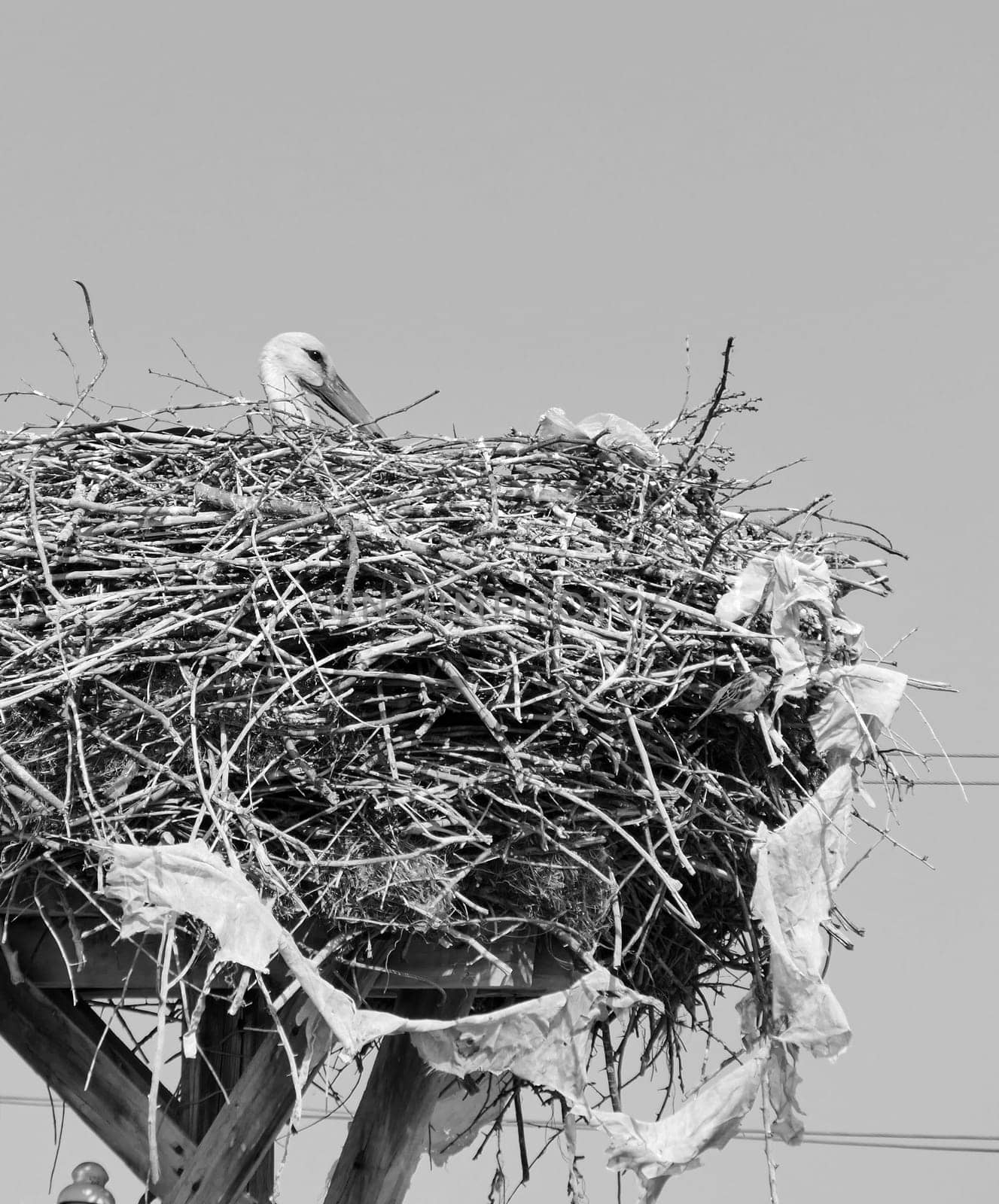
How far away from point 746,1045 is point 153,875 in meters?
1.41

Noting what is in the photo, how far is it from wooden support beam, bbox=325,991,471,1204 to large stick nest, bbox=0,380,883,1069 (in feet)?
1.84

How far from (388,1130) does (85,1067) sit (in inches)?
28.5

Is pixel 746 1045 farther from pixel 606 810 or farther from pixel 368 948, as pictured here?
pixel 368 948

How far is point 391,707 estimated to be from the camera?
3.33 meters

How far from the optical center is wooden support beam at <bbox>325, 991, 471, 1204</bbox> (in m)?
3.73

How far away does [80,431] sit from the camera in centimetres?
388

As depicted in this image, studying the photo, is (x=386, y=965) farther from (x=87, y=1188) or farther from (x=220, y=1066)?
(x=87, y=1188)

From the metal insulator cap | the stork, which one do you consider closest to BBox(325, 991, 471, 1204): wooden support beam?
the metal insulator cap

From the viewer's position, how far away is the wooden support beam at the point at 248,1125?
3.39 meters

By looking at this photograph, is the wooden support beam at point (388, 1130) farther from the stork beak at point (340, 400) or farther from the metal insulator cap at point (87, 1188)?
the stork beak at point (340, 400)

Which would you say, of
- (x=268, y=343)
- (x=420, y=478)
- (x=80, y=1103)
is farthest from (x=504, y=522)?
(x=268, y=343)

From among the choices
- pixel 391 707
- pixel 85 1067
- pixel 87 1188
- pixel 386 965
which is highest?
pixel 391 707

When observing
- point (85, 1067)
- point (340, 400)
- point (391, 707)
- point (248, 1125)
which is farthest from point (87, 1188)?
point (340, 400)

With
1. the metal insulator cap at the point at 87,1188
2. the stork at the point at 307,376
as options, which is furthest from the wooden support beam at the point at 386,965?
the stork at the point at 307,376
